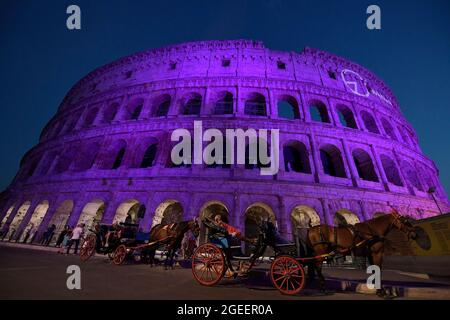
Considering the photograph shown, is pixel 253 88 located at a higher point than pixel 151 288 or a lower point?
higher

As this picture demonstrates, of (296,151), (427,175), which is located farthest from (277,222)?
(427,175)

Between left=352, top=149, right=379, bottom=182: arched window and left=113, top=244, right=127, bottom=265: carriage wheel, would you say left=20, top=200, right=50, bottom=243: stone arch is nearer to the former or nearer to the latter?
left=113, top=244, right=127, bottom=265: carriage wheel

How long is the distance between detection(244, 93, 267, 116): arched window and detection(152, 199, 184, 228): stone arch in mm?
9313

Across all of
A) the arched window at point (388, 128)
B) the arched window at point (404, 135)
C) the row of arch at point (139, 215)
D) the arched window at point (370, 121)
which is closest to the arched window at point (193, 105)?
the row of arch at point (139, 215)

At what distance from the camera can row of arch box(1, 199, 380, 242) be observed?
525 inches

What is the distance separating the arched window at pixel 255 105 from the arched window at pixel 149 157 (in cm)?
826

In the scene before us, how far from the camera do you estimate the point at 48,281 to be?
4.07 meters

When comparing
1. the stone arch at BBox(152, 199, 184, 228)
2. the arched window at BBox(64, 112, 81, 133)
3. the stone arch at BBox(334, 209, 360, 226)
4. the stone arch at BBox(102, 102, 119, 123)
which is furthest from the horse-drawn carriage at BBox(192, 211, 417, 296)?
the arched window at BBox(64, 112, 81, 133)

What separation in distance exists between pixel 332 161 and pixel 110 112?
19690 mm

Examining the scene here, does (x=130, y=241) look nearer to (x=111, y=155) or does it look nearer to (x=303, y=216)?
(x=111, y=155)

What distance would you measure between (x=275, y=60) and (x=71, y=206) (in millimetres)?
20624

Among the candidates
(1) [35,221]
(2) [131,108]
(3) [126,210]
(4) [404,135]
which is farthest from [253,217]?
(4) [404,135]

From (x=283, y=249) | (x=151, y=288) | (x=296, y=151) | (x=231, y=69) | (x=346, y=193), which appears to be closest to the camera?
(x=151, y=288)
